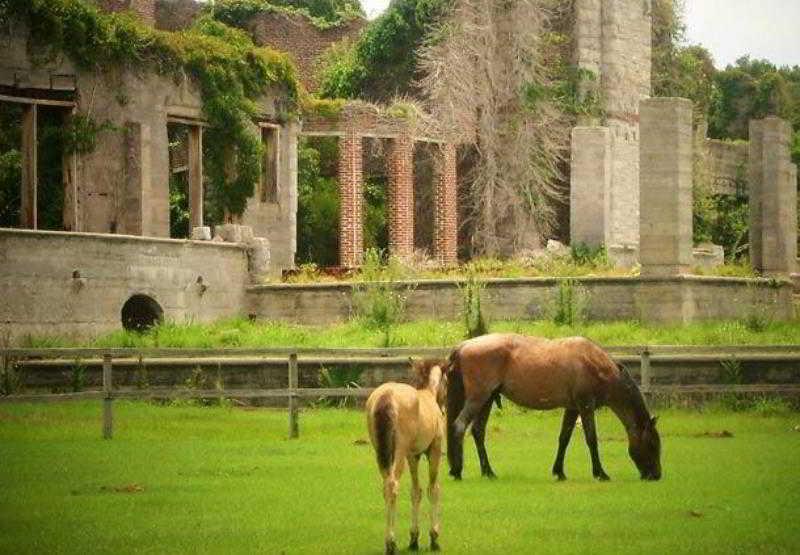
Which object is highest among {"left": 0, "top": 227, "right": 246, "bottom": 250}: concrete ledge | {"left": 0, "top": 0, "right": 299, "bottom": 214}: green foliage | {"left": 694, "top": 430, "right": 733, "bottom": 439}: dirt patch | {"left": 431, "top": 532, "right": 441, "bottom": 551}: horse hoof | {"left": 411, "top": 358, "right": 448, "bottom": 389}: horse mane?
{"left": 0, "top": 0, "right": 299, "bottom": 214}: green foliage

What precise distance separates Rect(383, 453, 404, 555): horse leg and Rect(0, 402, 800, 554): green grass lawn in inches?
26.4

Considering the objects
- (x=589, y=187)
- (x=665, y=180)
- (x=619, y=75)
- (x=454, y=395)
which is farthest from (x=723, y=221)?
(x=454, y=395)

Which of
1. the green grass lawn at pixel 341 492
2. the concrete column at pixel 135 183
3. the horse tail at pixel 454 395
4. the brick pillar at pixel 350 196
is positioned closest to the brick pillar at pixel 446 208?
the brick pillar at pixel 350 196

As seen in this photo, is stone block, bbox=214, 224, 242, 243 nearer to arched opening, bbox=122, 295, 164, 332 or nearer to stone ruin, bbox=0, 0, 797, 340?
stone ruin, bbox=0, 0, 797, 340

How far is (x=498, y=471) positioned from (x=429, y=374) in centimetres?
436

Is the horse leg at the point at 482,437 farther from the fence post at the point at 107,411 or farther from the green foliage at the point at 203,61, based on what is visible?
the green foliage at the point at 203,61

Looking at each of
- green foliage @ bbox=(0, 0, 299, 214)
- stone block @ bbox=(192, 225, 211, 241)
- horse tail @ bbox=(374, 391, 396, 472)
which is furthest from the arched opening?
horse tail @ bbox=(374, 391, 396, 472)

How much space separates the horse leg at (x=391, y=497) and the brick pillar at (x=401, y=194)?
3190cm

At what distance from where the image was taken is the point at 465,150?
46625 millimetres

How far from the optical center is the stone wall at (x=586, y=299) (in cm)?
3150

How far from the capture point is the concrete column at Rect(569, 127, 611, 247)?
36.6 meters

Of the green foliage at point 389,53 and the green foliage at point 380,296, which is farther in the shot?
the green foliage at point 389,53

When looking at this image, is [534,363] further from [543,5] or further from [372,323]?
[543,5]

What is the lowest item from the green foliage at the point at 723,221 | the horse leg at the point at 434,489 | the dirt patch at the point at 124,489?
the dirt patch at the point at 124,489
